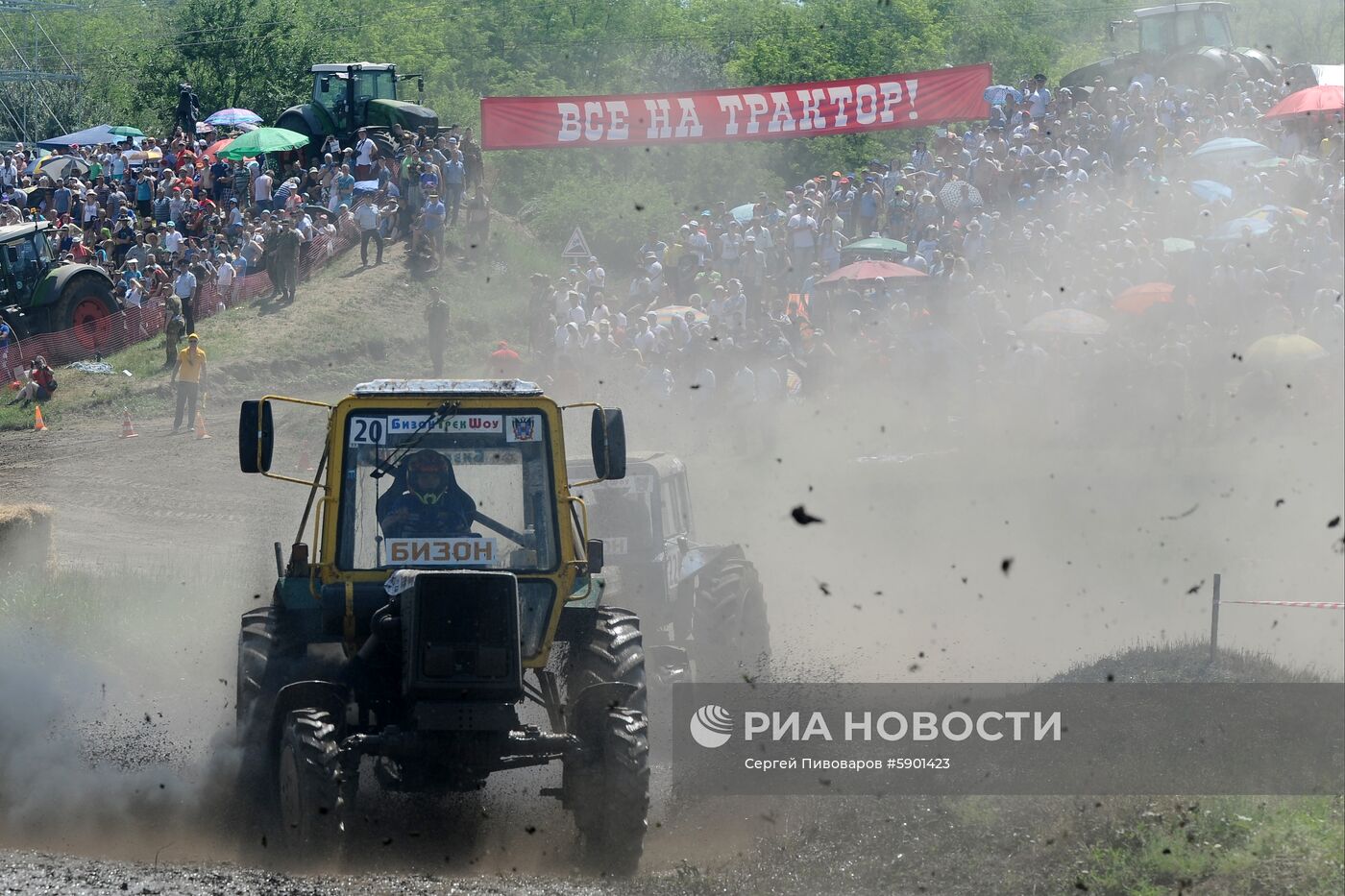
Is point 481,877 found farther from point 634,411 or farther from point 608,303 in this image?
point 608,303

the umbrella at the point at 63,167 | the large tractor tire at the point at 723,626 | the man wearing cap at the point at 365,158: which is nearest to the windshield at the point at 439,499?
the large tractor tire at the point at 723,626

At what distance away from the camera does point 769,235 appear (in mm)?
24312

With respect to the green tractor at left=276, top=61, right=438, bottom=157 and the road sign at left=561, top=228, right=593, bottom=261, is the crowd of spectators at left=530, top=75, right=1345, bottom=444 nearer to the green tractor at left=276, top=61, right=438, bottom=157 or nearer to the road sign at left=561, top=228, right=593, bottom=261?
the road sign at left=561, top=228, right=593, bottom=261

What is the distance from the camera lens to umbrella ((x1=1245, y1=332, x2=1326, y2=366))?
1817 cm

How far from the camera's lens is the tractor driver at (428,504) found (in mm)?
8266

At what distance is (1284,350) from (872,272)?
5.61m

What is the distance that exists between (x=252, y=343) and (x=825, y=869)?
18.9 metres

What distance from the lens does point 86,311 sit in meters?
25.6

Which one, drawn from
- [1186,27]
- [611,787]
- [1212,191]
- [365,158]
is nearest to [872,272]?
[1212,191]

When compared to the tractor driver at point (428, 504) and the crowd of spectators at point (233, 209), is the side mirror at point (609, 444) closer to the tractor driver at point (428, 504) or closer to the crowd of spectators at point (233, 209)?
the tractor driver at point (428, 504)

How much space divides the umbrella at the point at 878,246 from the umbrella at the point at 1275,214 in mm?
4754

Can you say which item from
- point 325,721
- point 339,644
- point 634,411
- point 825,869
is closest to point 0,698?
point 339,644

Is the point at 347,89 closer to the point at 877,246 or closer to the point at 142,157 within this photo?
the point at 142,157

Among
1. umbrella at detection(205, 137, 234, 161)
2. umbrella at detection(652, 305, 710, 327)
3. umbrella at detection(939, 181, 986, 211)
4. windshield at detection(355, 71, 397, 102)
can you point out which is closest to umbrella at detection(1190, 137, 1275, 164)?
umbrella at detection(939, 181, 986, 211)
